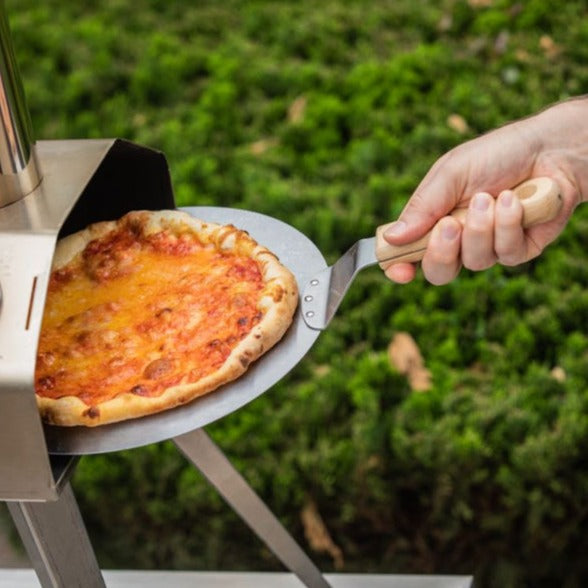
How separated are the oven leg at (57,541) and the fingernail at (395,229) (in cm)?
72

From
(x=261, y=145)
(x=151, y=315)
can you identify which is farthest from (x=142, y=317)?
(x=261, y=145)

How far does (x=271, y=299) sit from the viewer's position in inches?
71.3

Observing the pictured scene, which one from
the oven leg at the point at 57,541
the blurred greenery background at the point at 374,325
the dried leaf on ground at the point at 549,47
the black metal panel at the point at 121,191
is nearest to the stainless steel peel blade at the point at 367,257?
the black metal panel at the point at 121,191

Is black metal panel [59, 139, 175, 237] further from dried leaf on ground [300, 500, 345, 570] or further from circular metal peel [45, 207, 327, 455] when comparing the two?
dried leaf on ground [300, 500, 345, 570]

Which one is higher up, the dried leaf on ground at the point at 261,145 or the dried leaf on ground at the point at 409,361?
the dried leaf on ground at the point at 261,145

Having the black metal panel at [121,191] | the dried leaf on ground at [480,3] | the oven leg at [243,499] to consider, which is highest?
the black metal panel at [121,191]

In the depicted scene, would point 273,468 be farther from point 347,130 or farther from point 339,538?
point 347,130

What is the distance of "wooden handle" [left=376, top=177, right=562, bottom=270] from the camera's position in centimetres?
182

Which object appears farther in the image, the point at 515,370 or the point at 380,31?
the point at 380,31

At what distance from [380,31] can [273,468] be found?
2651 mm

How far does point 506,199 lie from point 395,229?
0.68ft

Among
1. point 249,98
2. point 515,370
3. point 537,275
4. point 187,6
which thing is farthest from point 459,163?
point 187,6

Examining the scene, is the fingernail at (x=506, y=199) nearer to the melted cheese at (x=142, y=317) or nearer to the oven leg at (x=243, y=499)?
the melted cheese at (x=142, y=317)

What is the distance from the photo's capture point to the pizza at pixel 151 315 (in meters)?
1.71
